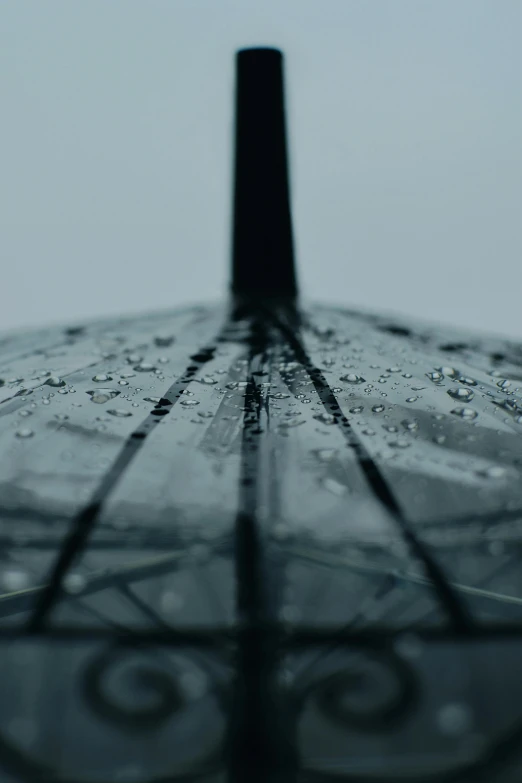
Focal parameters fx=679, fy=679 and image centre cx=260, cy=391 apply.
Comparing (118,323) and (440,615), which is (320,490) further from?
(118,323)

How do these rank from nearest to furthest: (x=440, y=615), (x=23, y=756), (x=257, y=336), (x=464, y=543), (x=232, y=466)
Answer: (x=23, y=756) → (x=440, y=615) → (x=464, y=543) → (x=232, y=466) → (x=257, y=336)

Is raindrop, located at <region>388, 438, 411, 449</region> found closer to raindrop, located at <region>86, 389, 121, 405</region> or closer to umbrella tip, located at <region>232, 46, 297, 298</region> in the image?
raindrop, located at <region>86, 389, 121, 405</region>

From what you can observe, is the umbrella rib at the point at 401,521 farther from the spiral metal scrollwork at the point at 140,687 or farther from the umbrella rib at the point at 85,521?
the spiral metal scrollwork at the point at 140,687

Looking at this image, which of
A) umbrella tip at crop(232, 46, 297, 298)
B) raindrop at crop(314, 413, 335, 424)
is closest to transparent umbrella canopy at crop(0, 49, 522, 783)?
raindrop at crop(314, 413, 335, 424)

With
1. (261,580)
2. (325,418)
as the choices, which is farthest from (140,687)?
(325,418)

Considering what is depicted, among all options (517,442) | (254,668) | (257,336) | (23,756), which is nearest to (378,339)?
(257,336)
